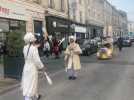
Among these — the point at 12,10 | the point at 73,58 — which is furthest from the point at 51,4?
the point at 73,58

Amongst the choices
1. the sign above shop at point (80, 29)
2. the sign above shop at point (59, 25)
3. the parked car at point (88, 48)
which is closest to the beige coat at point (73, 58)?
the parked car at point (88, 48)

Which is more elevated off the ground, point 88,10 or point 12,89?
point 88,10

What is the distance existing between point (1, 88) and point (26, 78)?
472cm

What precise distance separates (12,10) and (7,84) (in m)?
16.3

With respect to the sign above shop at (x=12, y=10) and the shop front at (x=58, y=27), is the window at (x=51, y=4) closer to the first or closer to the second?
the shop front at (x=58, y=27)

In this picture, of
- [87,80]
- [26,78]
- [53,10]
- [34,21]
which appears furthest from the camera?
[53,10]

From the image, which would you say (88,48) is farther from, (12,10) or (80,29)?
(80,29)

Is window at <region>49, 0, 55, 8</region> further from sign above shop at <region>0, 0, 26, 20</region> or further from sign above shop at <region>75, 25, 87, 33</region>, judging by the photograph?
sign above shop at <region>75, 25, 87, 33</region>

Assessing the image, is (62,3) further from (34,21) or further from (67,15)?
(34,21)

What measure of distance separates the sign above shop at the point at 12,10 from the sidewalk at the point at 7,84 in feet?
42.3

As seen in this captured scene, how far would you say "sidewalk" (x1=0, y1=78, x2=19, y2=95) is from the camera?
1390 centimetres

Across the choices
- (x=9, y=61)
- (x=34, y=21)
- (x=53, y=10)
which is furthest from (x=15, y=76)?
(x=53, y=10)

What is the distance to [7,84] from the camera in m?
15.4

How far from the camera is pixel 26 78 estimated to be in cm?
963
